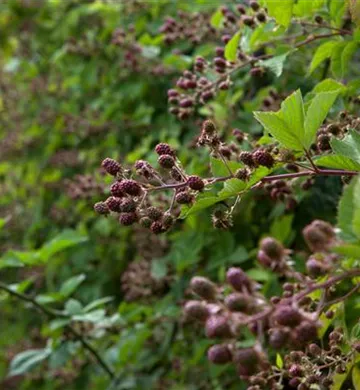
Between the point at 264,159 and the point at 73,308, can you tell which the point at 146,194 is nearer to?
the point at 264,159

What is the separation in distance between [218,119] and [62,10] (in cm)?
193

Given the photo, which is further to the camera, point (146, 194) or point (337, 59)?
point (337, 59)

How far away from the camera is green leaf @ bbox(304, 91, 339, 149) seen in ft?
3.93

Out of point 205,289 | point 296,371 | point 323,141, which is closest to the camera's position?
point 205,289

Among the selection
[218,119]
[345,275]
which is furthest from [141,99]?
[345,275]

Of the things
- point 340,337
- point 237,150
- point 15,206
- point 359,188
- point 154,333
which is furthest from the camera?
point 15,206

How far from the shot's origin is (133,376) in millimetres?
2939

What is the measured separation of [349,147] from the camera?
1.25m

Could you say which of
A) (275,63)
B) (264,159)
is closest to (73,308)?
(275,63)

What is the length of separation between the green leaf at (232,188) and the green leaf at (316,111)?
0.40 ft

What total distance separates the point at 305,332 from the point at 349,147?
43cm

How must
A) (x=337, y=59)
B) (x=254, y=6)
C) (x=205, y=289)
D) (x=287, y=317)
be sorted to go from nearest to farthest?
(x=287, y=317)
(x=205, y=289)
(x=337, y=59)
(x=254, y=6)

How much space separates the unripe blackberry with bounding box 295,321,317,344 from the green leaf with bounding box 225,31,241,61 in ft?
3.61

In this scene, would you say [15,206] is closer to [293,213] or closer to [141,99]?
[141,99]
